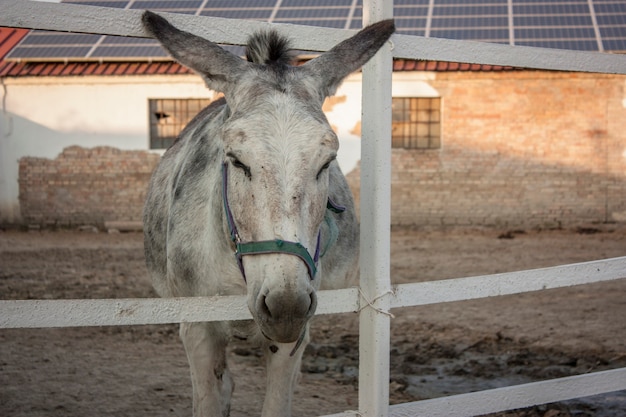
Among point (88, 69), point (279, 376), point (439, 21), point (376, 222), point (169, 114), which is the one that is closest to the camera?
point (376, 222)

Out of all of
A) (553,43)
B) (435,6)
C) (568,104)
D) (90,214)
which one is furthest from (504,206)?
(90,214)

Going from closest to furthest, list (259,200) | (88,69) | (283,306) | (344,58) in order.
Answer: (283,306), (259,200), (344,58), (88,69)

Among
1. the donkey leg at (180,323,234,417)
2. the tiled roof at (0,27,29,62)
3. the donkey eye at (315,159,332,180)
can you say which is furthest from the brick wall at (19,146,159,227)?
the donkey eye at (315,159,332,180)

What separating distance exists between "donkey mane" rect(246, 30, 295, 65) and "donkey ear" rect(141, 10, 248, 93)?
0.48 feet

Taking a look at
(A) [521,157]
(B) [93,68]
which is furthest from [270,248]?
(B) [93,68]

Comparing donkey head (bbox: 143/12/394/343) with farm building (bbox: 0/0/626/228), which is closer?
donkey head (bbox: 143/12/394/343)

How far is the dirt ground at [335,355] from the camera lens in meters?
4.38

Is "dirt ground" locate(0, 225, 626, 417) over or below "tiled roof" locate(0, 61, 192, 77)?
below

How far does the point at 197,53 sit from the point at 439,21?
13567mm

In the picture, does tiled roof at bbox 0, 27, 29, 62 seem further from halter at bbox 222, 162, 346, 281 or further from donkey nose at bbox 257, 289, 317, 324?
donkey nose at bbox 257, 289, 317, 324

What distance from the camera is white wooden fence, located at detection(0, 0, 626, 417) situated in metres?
2.33

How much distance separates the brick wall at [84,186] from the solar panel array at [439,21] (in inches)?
86.7

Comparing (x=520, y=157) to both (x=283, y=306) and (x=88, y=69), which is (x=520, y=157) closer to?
(x=88, y=69)

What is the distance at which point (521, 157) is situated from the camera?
14.8 m
